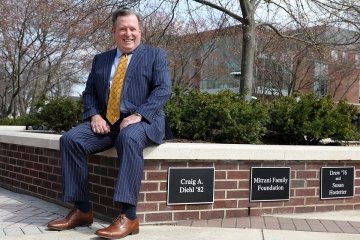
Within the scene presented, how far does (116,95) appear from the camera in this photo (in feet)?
15.9

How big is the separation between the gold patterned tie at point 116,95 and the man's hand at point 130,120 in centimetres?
22

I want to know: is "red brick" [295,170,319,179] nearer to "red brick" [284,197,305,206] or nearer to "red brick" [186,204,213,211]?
"red brick" [284,197,305,206]

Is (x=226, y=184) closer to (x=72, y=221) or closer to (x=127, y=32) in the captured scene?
(x=72, y=221)

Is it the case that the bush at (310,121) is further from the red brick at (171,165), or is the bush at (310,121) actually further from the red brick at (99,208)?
the red brick at (99,208)

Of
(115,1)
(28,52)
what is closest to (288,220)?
(115,1)

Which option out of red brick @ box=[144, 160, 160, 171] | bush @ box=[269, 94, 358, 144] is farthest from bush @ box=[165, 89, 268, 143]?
red brick @ box=[144, 160, 160, 171]

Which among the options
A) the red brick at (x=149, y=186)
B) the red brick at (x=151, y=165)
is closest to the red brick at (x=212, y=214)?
the red brick at (x=149, y=186)

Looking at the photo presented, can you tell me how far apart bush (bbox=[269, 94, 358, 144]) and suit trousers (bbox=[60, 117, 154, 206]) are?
271cm

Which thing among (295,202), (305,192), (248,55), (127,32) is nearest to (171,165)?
(127,32)

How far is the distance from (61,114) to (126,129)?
150 inches

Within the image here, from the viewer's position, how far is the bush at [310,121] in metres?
6.75

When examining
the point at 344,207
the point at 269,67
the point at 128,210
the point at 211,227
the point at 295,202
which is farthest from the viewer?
the point at 269,67

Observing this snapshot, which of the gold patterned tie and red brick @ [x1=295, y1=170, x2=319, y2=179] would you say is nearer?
the gold patterned tie

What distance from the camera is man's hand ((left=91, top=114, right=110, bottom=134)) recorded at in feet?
15.6
